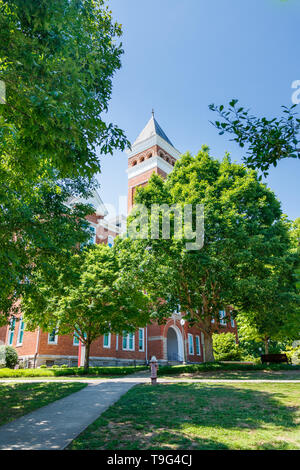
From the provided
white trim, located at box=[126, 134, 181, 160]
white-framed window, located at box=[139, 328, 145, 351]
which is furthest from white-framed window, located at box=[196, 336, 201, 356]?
white trim, located at box=[126, 134, 181, 160]

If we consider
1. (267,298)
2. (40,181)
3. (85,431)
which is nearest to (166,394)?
(85,431)

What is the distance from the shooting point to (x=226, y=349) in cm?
3441

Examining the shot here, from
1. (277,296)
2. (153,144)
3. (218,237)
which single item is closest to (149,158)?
(153,144)

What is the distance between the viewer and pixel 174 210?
706 inches

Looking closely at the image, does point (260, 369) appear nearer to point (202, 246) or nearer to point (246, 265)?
point (246, 265)

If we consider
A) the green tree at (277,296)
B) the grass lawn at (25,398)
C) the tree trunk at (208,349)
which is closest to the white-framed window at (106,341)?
the tree trunk at (208,349)

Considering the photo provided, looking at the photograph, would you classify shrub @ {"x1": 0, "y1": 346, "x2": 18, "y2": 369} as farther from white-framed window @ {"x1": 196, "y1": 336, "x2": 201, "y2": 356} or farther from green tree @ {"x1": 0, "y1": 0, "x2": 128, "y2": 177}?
white-framed window @ {"x1": 196, "y1": 336, "x2": 201, "y2": 356}

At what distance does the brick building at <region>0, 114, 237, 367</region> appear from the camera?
86.1ft

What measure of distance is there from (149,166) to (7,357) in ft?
93.6

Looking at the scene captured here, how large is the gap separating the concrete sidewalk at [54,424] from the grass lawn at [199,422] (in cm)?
28

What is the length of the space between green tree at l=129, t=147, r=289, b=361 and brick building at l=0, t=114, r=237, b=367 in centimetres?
257

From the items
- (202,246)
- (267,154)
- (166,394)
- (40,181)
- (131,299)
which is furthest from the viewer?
(131,299)

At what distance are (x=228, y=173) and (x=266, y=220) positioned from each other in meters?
3.93

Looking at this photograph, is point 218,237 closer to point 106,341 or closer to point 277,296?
point 277,296
